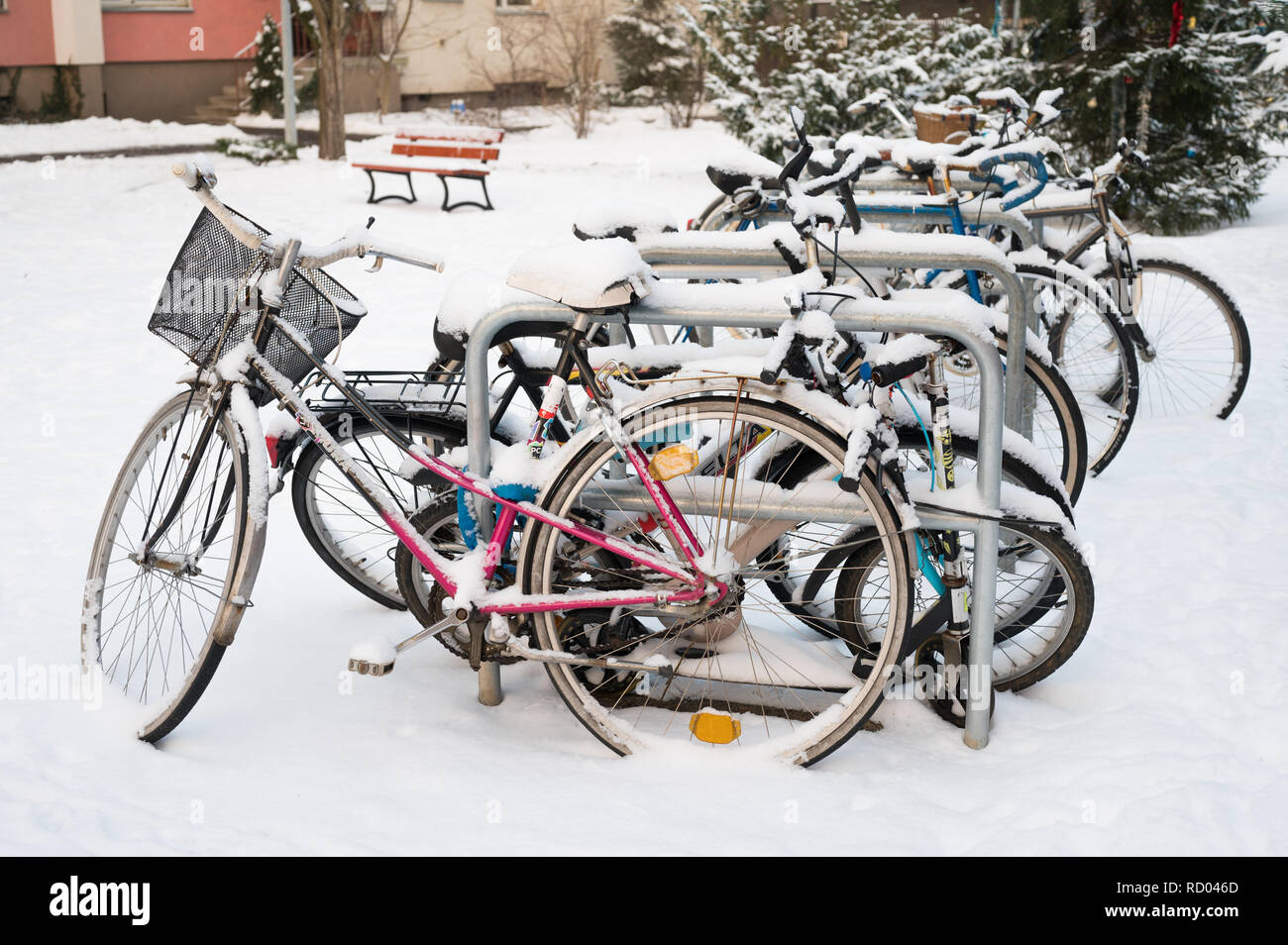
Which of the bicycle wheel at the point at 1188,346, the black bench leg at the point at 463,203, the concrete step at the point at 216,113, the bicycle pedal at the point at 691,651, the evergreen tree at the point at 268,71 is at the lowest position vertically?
the bicycle pedal at the point at 691,651

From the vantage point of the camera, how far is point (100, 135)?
52.5 ft

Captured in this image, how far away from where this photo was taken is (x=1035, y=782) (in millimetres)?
2756

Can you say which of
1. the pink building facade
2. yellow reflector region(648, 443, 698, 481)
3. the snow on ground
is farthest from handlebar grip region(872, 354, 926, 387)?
the pink building facade

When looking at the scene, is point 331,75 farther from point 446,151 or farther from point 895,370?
point 895,370

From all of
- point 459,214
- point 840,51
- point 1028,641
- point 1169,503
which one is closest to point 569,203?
point 459,214

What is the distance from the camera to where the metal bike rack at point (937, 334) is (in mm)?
2684

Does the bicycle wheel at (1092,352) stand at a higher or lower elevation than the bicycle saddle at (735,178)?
lower

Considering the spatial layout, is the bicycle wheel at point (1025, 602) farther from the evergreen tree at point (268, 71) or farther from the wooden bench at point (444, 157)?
the evergreen tree at point (268, 71)

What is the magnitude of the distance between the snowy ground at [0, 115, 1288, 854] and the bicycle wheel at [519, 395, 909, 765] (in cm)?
13

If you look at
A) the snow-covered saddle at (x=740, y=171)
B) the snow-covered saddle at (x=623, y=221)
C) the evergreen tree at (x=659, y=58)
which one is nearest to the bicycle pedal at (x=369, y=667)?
the snow-covered saddle at (x=623, y=221)

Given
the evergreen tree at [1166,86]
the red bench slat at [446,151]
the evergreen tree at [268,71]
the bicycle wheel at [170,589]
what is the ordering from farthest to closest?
the evergreen tree at [268,71] < the red bench slat at [446,151] < the evergreen tree at [1166,86] < the bicycle wheel at [170,589]

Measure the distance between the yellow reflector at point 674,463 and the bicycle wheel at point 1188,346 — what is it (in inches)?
112

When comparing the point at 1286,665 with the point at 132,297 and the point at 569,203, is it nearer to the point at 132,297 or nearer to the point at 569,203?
the point at 132,297
